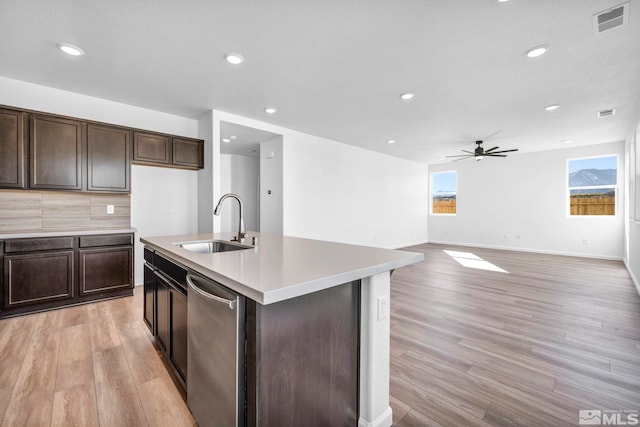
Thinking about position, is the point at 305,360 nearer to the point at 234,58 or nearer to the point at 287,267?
the point at 287,267

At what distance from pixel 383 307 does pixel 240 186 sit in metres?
5.25

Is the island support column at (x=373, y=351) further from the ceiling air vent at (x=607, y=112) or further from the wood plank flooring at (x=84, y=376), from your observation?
the ceiling air vent at (x=607, y=112)

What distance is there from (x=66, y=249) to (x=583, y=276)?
24.2 ft

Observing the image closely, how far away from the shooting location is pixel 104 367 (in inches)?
77.9

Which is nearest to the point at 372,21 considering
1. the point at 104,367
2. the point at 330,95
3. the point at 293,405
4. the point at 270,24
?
the point at 270,24

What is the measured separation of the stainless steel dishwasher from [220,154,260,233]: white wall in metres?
4.51

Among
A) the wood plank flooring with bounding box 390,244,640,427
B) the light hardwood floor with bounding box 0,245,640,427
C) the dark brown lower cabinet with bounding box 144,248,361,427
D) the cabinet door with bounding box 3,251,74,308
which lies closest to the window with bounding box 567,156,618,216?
the wood plank flooring with bounding box 390,244,640,427

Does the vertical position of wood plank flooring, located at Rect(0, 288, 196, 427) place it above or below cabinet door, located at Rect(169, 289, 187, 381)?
below

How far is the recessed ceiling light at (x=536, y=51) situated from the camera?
2.37 meters

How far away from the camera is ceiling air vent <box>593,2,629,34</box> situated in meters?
1.92

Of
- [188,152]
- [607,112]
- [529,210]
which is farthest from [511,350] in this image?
[529,210]

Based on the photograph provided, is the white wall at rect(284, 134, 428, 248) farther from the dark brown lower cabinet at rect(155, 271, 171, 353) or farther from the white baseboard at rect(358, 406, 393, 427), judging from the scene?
the white baseboard at rect(358, 406, 393, 427)

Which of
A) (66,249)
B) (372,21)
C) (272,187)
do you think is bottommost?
(66,249)

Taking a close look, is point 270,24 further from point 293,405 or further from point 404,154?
point 404,154
